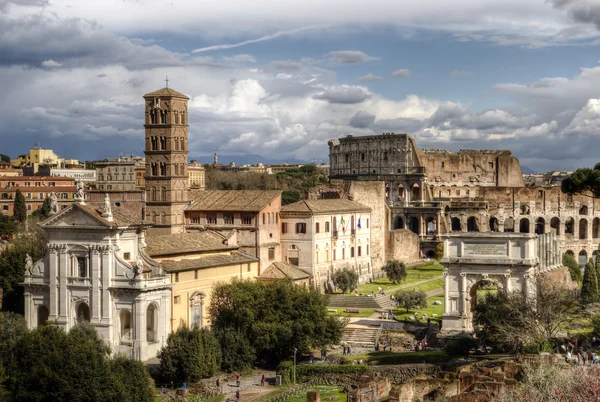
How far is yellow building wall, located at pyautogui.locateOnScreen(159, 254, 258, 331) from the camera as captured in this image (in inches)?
1969

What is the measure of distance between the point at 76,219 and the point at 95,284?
362 cm

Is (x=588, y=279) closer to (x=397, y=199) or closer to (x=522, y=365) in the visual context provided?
(x=522, y=365)

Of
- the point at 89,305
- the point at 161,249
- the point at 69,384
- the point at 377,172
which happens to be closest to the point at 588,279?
the point at 161,249

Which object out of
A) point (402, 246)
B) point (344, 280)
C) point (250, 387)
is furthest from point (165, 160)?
point (402, 246)

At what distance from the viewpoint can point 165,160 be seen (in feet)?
207

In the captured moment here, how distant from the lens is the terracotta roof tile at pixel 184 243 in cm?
5144

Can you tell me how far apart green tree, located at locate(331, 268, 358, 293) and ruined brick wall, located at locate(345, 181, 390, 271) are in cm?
1078

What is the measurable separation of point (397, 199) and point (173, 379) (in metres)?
76.4

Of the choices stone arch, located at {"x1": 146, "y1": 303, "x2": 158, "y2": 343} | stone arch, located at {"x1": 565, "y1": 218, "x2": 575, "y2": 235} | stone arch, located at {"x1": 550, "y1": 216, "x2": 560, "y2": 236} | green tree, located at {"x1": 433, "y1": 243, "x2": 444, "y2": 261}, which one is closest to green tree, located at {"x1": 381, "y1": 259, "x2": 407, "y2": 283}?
green tree, located at {"x1": 433, "y1": 243, "x2": 444, "y2": 261}

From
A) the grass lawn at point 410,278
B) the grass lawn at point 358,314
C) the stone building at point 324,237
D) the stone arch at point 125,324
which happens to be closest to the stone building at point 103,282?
the stone arch at point 125,324

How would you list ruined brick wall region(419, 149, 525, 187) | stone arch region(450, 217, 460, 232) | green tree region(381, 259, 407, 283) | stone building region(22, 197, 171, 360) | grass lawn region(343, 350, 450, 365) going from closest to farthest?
grass lawn region(343, 350, 450, 365), stone building region(22, 197, 171, 360), green tree region(381, 259, 407, 283), stone arch region(450, 217, 460, 232), ruined brick wall region(419, 149, 525, 187)

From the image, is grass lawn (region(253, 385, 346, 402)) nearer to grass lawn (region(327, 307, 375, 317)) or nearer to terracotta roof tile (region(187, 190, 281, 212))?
grass lawn (region(327, 307, 375, 317))

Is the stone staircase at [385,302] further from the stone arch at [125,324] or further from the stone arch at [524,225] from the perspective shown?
the stone arch at [524,225]

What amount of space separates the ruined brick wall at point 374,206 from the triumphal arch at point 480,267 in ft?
82.9
